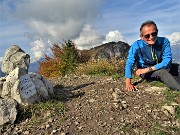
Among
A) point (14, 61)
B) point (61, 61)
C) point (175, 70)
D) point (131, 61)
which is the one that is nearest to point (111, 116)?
point (131, 61)

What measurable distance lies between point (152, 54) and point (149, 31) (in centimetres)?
69

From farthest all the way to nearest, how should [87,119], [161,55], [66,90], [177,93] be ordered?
[66,90] < [161,55] < [177,93] < [87,119]

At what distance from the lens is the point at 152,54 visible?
8.20 meters

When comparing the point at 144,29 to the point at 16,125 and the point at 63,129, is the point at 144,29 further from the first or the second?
the point at 16,125

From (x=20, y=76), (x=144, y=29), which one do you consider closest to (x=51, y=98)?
(x=20, y=76)

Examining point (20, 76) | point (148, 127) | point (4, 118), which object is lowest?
point (148, 127)

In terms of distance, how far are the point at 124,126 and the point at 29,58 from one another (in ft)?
13.6

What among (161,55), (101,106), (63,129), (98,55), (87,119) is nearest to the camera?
(63,129)

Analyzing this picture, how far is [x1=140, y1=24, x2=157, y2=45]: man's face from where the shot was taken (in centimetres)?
781

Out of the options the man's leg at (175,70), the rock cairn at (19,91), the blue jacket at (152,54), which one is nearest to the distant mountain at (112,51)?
the man's leg at (175,70)

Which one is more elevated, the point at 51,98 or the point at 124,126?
the point at 51,98

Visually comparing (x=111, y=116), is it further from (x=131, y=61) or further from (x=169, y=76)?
(x=169, y=76)

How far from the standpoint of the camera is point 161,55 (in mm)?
8289

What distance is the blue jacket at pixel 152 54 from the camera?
8102 mm
